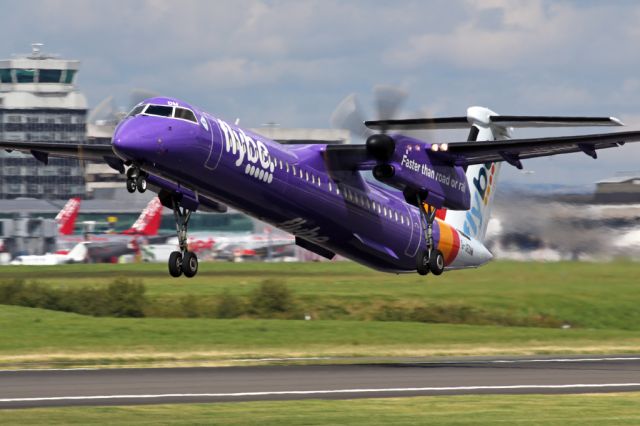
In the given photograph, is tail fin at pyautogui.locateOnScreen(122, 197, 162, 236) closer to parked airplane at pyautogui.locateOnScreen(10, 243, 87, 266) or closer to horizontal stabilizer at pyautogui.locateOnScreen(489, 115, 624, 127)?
parked airplane at pyautogui.locateOnScreen(10, 243, 87, 266)

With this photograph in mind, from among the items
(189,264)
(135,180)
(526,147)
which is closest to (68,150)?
(189,264)

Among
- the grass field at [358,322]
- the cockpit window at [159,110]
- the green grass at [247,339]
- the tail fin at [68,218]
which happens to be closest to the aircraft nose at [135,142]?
the cockpit window at [159,110]

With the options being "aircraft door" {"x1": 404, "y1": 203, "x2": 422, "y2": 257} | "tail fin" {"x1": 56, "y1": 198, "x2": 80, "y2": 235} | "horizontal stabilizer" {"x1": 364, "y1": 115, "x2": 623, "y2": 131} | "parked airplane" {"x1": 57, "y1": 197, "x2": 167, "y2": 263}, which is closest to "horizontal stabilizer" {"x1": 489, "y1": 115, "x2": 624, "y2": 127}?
"horizontal stabilizer" {"x1": 364, "y1": 115, "x2": 623, "y2": 131}

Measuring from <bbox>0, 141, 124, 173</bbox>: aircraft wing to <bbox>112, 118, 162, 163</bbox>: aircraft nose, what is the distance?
6.51m

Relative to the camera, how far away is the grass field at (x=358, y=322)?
39.7m

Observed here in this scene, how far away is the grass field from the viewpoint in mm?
39688

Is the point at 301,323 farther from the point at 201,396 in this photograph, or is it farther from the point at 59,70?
the point at 59,70

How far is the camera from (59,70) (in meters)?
156

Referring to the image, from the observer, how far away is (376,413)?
24.1 metres

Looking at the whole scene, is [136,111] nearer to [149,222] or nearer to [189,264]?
[189,264]

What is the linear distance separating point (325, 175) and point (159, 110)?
682cm

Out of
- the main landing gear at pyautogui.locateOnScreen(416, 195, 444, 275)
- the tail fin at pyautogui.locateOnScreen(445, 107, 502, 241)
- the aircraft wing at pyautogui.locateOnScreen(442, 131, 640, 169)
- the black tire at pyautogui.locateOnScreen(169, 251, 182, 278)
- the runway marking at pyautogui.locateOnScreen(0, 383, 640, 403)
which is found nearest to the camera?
the runway marking at pyautogui.locateOnScreen(0, 383, 640, 403)

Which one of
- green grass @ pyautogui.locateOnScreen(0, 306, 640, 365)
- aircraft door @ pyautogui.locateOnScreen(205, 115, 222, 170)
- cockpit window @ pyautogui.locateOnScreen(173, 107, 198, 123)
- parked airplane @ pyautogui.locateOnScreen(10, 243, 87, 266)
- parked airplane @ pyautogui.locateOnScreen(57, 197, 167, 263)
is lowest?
parked airplane @ pyautogui.locateOnScreen(10, 243, 87, 266)

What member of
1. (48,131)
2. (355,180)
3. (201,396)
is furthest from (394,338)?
(48,131)
